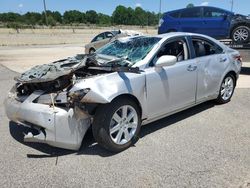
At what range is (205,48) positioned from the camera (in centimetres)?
617

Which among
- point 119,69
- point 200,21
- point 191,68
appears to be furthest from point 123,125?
point 200,21

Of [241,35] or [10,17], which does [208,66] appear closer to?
[241,35]

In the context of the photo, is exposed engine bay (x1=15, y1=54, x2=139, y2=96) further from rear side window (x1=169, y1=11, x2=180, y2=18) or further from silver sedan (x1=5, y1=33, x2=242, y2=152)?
rear side window (x1=169, y1=11, x2=180, y2=18)

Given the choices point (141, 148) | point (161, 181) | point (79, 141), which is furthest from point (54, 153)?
point (161, 181)

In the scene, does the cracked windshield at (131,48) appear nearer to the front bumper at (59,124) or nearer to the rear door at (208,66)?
the rear door at (208,66)

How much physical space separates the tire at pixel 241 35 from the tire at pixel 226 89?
4.32m

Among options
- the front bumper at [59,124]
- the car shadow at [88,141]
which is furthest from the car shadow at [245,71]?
the front bumper at [59,124]

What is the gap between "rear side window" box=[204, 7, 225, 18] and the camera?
13016 mm

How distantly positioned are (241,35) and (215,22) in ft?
7.86

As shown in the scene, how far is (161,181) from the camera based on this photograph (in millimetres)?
3635

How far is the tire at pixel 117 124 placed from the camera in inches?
164

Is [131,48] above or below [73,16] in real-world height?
above

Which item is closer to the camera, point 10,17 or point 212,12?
point 212,12

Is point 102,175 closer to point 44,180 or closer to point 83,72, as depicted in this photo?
point 44,180
